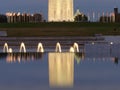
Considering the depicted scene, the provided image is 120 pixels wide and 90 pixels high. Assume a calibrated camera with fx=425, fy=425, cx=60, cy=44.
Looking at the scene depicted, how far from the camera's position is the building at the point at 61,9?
213 feet

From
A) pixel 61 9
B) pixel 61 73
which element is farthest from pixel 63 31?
pixel 61 9

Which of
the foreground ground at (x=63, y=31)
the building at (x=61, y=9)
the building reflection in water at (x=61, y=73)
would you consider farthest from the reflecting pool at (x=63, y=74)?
the building at (x=61, y=9)

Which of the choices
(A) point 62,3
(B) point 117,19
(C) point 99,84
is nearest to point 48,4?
(A) point 62,3

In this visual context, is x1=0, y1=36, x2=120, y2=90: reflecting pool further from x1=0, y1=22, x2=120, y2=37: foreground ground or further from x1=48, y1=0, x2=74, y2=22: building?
x1=48, y1=0, x2=74, y2=22: building

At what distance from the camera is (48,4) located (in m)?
68.6

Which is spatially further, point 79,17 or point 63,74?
point 79,17

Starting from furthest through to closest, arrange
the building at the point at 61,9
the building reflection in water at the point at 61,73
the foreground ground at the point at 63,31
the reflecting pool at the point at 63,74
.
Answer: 1. the building at the point at 61,9
2. the foreground ground at the point at 63,31
3. the building reflection in water at the point at 61,73
4. the reflecting pool at the point at 63,74

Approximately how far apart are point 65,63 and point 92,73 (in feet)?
4.41

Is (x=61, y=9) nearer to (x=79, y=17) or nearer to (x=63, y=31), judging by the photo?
(x=79, y=17)

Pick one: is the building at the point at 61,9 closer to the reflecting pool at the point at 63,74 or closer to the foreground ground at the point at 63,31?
the foreground ground at the point at 63,31

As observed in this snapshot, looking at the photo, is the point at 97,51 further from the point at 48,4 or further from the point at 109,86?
the point at 48,4

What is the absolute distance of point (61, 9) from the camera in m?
65.6

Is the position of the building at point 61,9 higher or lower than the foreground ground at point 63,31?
higher

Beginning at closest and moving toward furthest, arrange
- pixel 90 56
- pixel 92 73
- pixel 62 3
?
pixel 92 73, pixel 90 56, pixel 62 3
